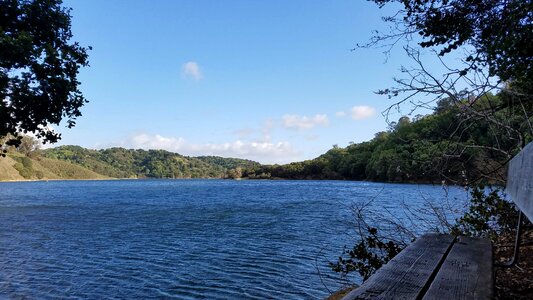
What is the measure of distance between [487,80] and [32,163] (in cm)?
20289

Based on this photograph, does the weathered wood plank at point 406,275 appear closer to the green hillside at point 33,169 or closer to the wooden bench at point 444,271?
the wooden bench at point 444,271

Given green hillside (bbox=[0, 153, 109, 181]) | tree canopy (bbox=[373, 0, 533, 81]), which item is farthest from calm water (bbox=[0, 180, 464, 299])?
green hillside (bbox=[0, 153, 109, 181])

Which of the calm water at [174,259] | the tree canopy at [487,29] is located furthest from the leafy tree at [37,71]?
the tree canopy at [487,29]

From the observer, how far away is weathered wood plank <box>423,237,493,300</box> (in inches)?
65.0

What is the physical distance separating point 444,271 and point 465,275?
104 mm

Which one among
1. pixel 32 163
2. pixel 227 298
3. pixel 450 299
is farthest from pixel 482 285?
pixel 32 163

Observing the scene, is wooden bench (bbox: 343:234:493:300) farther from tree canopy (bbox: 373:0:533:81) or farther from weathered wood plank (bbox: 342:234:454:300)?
tree canopy (bbox: 373:0:533:81)

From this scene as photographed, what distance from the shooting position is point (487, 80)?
545cm

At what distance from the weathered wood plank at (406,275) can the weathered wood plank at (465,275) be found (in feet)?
0.17

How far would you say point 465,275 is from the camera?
6.46 ft

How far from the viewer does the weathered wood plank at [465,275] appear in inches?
65.0

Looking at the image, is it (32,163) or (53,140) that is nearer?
(53,140)

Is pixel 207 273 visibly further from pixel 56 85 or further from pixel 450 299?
pixel 450 299

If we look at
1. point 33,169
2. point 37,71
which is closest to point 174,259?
point 37,71
